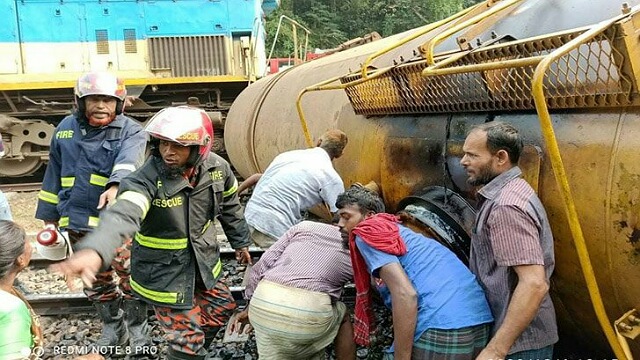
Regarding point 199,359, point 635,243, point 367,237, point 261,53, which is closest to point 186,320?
point 199,359

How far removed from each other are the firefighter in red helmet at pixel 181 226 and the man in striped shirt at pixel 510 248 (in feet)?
4.54

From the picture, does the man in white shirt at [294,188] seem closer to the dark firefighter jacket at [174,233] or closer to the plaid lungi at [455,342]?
the dark firefighter jacket at [174,233]

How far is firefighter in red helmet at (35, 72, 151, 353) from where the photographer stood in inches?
144

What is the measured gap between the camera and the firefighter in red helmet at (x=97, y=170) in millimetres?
3658

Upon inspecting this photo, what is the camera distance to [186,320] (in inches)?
122

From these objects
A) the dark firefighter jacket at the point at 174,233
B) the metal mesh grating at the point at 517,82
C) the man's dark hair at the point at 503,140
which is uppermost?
the metal mesh grating at the point at 517,82

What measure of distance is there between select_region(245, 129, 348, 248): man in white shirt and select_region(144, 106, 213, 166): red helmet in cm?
114

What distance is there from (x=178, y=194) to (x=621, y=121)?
205cm

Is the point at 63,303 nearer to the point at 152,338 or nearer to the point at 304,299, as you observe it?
the point at 152,338

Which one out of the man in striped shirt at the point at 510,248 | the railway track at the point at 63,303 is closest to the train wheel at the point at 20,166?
the railway track at the point at 63,303

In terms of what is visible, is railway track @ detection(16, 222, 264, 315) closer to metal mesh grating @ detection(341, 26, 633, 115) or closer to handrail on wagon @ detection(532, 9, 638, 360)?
metal mesh grating @ detection(341, 26, 633, 115)

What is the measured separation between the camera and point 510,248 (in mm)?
2062

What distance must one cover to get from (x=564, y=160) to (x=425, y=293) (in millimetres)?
784

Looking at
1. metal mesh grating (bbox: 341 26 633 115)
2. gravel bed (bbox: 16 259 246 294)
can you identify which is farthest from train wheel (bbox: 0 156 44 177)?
metal mesh grating (bbox: 341 26 633 115)
